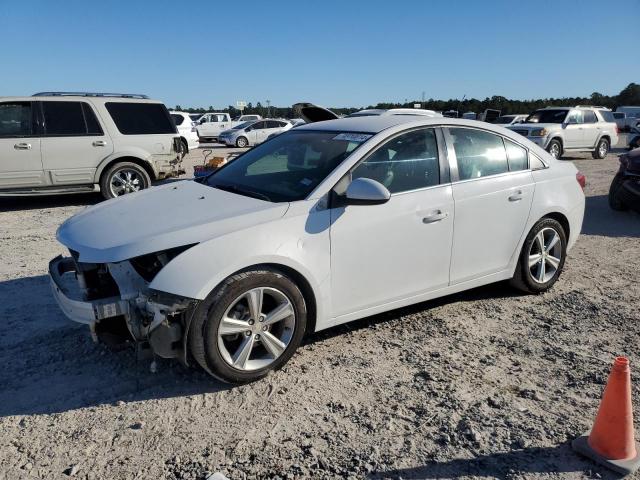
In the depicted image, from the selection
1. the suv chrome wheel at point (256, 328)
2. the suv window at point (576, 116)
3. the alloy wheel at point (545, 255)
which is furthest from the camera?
the suv window at point (576, 116)

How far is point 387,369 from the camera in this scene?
12.0 feet

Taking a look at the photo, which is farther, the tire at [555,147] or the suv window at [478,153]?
the tire at [555,147]

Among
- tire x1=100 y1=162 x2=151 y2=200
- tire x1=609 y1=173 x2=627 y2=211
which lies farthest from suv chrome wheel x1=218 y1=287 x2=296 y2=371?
tire x1=609 y1=173 x2=627 y2=211

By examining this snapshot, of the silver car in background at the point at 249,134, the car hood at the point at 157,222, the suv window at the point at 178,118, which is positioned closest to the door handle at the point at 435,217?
the car hood at the point at 157,222

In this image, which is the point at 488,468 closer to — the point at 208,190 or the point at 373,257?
the point at 373,257

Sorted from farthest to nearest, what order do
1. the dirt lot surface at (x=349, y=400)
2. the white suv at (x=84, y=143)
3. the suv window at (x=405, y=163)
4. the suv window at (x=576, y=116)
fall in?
1. the suv window at (x=576, y=116)
2. the white suv at (x=84, y=143)
3. the suv window at (x=405, y=163)
4. the dirt lot surface at (x=349, y=400)

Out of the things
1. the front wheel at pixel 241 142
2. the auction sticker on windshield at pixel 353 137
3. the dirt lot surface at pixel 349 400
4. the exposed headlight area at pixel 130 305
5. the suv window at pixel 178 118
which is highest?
the auction sticker on windshield at pixel 353 137

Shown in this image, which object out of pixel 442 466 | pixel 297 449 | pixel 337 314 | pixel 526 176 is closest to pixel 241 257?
pixel 337 314

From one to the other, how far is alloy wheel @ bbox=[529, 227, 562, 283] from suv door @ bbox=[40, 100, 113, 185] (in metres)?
7.51

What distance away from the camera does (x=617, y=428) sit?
2.64 m

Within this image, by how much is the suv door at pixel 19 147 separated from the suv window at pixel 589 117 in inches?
676

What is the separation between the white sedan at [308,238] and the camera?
3.16 m

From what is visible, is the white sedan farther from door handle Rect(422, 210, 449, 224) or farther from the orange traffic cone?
the orange traffic cone

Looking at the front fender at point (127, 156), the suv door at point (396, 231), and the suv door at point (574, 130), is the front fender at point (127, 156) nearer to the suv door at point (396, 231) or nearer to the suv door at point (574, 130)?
the suv door at point (396, 231)
